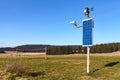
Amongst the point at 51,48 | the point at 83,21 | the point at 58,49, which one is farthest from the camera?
the point at 58,49

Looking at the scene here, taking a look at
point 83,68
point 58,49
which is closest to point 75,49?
point 58,49

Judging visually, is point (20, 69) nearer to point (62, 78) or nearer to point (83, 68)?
point (62, 78)

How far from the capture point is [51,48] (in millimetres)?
84500

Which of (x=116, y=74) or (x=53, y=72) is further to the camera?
(x=53, y=72)

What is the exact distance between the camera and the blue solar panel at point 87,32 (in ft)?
63.1

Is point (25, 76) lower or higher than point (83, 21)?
lower

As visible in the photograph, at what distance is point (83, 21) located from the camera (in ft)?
66.0

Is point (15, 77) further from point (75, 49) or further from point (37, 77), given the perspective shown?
point (75, 49)

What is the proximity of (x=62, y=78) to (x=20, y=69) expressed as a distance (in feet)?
10.4

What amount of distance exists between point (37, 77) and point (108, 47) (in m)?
77.9

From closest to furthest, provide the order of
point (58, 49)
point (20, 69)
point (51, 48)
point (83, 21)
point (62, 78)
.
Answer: point (62, 78), point (20, 69), point (83, 21), point (51, 48), point (58, 49)

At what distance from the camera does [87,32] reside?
64.2 ft

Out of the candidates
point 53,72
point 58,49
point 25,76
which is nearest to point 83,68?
point 53,72

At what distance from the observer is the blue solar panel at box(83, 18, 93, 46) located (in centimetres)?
1922
